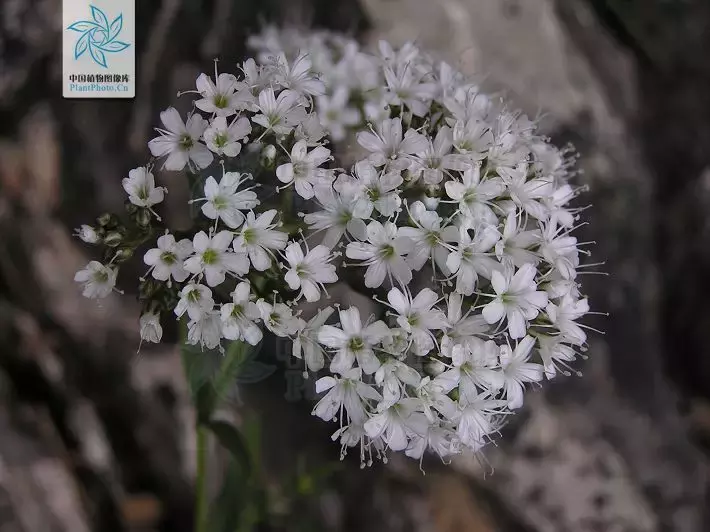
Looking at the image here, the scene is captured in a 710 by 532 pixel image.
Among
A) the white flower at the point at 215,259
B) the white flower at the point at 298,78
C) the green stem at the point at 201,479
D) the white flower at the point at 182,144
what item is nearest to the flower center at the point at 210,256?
the white flower at the point at 215,259

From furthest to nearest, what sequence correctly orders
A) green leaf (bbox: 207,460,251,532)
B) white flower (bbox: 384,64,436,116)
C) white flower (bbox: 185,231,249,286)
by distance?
1. green leaf (bbox: 207,460,251,532)
2. white flower (bbox: 384,64,436,116)
3. white flower (bbox: 185,231,249,286)

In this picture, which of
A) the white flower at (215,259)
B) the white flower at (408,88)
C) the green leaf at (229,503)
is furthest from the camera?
the green leaf at (229,503)

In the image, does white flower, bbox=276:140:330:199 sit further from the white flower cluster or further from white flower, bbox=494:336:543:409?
white flower, bbox=494:336:543:409

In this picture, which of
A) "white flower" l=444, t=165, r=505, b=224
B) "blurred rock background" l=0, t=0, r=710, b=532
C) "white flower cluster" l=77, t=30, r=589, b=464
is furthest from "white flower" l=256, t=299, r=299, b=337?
"blurred rock background" l=0, t=0, r=710, b=532

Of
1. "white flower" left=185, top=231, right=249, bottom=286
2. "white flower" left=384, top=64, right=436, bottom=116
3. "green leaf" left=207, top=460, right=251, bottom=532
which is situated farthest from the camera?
"green leaf" left=207, top=460, right=251, bottom=532

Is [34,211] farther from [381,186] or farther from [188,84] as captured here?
[381,186]

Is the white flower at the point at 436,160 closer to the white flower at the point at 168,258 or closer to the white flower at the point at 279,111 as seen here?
the white flower at the point at 279,111
